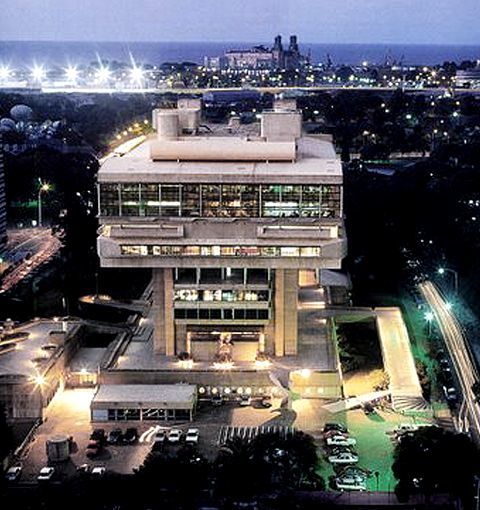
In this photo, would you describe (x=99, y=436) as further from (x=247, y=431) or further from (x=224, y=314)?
(x=224, y=314)

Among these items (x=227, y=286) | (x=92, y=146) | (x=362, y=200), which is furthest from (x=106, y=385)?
(x=92, y=146)

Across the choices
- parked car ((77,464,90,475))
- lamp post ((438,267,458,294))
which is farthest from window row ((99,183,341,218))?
lamp post ((438,267,458,294))

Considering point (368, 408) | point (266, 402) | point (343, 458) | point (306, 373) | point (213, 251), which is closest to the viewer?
point (343, 458)

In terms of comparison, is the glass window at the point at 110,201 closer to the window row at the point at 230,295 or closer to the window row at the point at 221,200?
the window row at the point at 221,200

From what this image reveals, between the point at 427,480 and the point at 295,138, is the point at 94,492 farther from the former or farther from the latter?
the point at 295,138

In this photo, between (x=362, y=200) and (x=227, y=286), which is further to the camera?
(x=362, y=200)

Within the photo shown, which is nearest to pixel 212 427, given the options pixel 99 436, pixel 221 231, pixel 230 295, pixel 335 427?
pixel 99 436

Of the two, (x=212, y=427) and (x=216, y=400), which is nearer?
(x=212, y=427)
